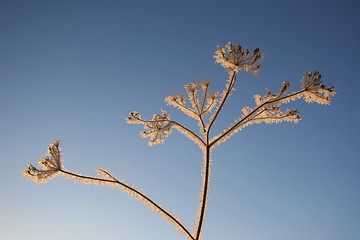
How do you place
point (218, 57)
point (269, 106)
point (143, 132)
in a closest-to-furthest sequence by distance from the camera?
point (218, 57), point (269, 106), point (143, 132)

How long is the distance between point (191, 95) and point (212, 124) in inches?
25.1

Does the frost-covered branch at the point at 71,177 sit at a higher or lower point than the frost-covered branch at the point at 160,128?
lower

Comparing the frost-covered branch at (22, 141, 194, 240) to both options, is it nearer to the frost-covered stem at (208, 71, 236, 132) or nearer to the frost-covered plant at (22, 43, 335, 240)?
the frost-covered plant at (22, 43, 335, 240)

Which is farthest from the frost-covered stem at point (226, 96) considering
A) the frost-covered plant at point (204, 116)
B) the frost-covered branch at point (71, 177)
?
the frost-covered branch at point (71, 177)

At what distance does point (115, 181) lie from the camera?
132 inches

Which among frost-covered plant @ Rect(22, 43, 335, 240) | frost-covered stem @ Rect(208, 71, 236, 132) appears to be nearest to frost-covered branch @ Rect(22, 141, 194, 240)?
frost-covered plant @ Rect(22, 43, 335, 240)

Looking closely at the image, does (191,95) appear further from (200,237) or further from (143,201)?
(200,237)

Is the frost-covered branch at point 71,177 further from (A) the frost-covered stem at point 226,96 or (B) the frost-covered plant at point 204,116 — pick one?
(A) the frost-covered stem at point 226,96

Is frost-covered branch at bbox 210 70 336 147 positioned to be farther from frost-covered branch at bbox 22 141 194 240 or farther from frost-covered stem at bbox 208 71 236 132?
frost-covered branch at bbox 22 141 194 240

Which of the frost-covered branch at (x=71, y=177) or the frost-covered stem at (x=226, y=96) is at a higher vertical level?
the frost-covered stem at (x=226, y=96)

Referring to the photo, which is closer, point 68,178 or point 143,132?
point 68,178

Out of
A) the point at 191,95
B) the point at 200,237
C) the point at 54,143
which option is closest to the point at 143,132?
the point at 191,95

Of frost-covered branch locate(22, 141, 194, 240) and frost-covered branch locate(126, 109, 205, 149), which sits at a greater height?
frost-covered branch locate(126, 109, 205, 149)

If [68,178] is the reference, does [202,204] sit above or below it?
below
